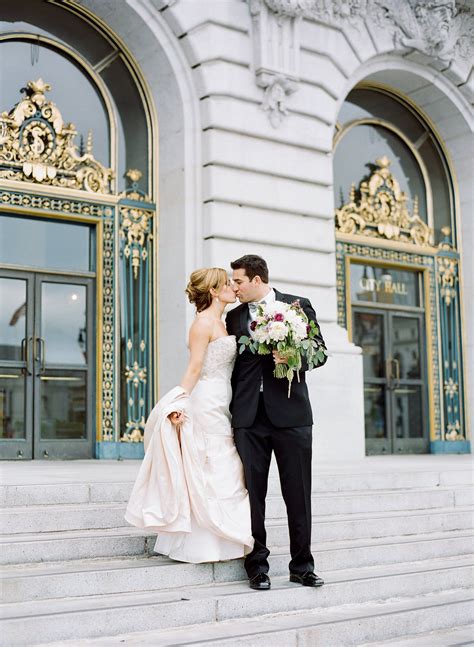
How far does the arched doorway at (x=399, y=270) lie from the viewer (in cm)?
1585

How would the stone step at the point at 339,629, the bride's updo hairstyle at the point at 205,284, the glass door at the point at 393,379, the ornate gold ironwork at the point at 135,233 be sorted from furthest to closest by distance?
the glass door at the point at 393,379
the ornate gold ironwork at the point at 135,233
the bride's updo hairstyle at the point at 205,284
the stone step at the point at 339,629

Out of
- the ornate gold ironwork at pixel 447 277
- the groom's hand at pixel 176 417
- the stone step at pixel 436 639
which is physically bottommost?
the stone step at pixel 436 639

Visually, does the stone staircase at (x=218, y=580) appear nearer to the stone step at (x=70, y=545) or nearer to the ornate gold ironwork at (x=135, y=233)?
the stone step at (x=70, y=545)

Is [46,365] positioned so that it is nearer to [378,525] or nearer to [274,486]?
[274,486]

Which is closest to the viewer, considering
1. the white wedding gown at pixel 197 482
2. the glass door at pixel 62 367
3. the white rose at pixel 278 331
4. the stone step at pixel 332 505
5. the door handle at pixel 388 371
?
the white rose at pixel 278 331

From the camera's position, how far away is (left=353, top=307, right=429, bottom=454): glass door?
622 inches

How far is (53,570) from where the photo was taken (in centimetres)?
622

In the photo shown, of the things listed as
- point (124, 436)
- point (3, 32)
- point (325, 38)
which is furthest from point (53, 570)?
point (325, 38)

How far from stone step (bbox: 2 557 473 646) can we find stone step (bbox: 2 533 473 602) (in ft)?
0.25

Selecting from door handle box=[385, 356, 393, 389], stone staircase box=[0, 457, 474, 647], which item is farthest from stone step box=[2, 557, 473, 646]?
door handle box=[385, 356, 393, 389]

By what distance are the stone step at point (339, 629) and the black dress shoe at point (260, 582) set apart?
0.69ft

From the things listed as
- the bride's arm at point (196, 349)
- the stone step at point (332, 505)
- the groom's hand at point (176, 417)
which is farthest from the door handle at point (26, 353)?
the groom's hand at point (176, 417)

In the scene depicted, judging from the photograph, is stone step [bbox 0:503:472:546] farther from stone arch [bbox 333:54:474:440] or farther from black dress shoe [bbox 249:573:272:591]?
stone arch [bbox 333:54:474:440]

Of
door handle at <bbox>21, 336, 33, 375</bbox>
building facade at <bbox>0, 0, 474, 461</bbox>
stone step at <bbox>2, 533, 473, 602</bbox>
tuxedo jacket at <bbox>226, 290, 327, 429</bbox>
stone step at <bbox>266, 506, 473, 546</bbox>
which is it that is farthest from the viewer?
building facade at <bbox>0, 0, 474, 461</bbox>
